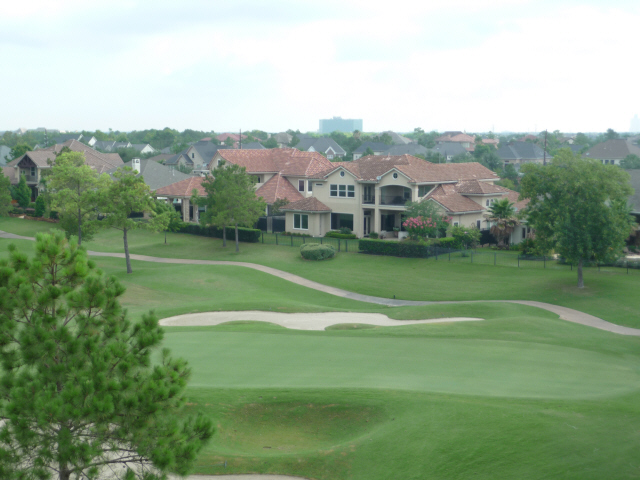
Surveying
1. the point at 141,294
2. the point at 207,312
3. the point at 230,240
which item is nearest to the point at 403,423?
the point at 207,312

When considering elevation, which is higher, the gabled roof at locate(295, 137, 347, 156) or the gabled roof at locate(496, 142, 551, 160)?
the gabled roof at locate(295, 137, 347, 156)

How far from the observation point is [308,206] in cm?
6009

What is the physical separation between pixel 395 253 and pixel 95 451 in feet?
136

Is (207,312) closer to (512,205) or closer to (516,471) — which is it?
(516,471)

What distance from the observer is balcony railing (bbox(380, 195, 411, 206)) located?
57.5 meters

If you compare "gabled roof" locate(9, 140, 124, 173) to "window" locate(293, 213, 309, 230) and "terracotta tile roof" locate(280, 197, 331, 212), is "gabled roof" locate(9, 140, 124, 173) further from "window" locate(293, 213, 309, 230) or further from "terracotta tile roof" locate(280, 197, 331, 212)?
"window" locate(293, 213, 309, 230)

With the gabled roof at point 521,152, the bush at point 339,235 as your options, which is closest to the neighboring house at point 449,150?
the gabled roof at point 521,152

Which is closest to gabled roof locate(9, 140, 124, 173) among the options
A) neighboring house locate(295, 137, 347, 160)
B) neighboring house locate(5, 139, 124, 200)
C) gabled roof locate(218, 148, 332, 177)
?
neighboring house locate(5, 139, 124, 200)

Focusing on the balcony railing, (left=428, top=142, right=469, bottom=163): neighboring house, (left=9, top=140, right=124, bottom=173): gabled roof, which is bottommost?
the balcony railing

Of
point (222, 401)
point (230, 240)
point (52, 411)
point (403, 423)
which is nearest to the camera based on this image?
point (52, 411)

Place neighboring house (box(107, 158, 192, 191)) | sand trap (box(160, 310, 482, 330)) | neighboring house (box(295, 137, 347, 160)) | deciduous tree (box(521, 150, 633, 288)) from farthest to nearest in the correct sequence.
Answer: neighboring house (box(295, 137, 347, 160)), neighboring house (box(107, 158, 192, 191)), deciduous tree (box(521, 150, 633, 288)), sand trap (box(160, 310, 482, 330))

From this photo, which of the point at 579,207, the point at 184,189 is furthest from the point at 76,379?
the point at 184,189

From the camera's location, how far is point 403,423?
14086mm

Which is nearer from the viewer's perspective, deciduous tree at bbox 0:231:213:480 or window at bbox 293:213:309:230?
deciduous tree at bbox 0:231:213:480
